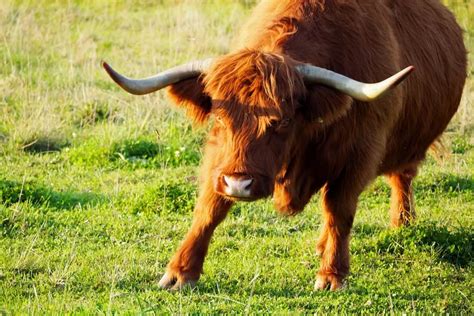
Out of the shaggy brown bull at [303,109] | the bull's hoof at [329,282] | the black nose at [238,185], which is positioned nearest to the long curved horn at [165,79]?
the shaggy brown bull at [303,109]

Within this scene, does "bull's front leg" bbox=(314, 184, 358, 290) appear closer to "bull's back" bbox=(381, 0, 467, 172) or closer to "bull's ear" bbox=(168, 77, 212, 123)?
"bull's back" bbox=(381, 0, 467, 172)

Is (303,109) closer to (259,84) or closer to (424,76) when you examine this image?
(259,84)

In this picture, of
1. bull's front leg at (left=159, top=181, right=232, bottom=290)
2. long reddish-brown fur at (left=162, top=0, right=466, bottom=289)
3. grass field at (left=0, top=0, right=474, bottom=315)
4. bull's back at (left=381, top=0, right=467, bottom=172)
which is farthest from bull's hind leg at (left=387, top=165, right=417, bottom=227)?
bull's front leg at (left=159, top=181, right=232, bottom=290)

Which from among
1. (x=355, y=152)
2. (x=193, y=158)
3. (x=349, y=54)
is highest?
(x=349, y=54)

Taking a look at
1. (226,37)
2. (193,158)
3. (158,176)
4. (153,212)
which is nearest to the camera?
(153,212)

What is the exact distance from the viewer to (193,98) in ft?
18.7

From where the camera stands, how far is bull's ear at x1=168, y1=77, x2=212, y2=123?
5.70 m

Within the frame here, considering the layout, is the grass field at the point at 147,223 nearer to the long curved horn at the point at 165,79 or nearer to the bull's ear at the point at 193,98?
the bull's ear at the point at 193,98

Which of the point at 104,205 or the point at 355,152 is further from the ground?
the point at 355,152

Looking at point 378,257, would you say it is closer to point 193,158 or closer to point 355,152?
point 355,152

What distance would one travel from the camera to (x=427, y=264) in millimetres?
6402

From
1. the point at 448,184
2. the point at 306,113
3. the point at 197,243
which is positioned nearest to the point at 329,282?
the point at 197,243

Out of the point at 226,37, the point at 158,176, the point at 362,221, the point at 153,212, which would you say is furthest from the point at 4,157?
the point at 226,37

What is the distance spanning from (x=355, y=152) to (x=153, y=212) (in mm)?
1978
